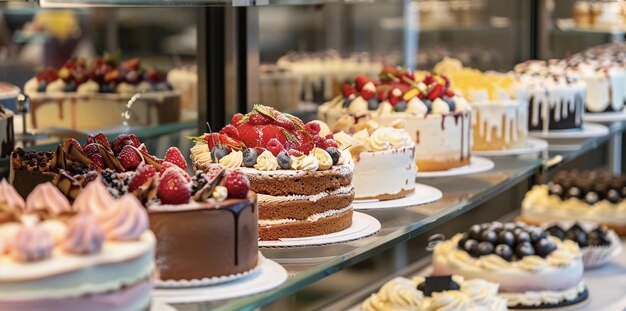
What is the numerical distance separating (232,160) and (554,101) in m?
2.61

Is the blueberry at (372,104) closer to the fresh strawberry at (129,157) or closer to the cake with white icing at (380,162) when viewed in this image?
the cake with white icing at (380,162)

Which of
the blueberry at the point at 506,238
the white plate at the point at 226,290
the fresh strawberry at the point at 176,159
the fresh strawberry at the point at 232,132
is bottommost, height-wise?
the blueberry at the point at 506,238

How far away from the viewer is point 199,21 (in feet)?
11.6

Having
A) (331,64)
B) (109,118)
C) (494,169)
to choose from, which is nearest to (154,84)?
(109,118)

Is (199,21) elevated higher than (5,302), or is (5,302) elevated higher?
(199,21)

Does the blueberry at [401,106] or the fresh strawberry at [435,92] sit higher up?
the fresh strawberry at [435,92]

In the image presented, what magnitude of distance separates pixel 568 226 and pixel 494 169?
1351 millimetres

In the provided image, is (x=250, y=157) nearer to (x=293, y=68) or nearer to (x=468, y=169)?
(x=468, y=169)

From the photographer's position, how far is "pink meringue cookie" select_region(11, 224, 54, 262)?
1.65 metres

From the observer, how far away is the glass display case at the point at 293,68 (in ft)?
9.91

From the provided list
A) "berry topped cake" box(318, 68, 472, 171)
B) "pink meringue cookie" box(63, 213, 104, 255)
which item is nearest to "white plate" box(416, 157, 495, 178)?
"berry topped cake" box(318, 68, 472, 171)

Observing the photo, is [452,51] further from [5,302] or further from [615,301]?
[5,302]

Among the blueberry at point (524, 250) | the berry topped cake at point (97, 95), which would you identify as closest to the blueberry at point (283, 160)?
the berry topped cake at point (97, 95)

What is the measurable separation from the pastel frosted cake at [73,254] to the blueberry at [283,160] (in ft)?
2.59
